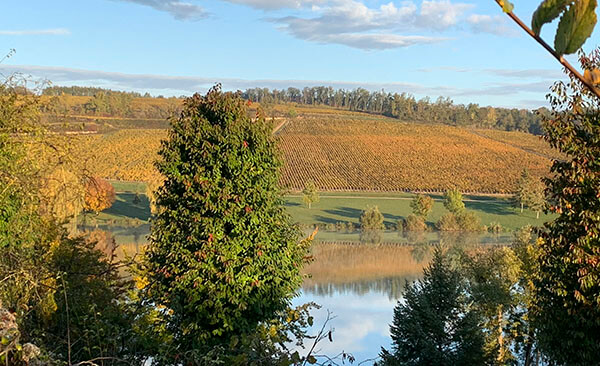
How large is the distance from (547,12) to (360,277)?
3671 cm

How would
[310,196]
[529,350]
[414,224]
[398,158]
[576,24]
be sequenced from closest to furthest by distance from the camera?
1. [576,24]
2. [529,350]
3. [414,224]
4. [310,196]
5. [398,158]

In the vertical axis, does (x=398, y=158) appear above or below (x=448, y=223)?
above

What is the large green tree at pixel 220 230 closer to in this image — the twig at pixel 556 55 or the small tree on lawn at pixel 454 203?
the twig at pixel 556 55

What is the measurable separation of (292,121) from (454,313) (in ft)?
286

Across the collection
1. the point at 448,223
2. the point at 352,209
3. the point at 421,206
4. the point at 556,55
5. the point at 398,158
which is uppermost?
the point at 556,55

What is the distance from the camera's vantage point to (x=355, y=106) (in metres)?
136

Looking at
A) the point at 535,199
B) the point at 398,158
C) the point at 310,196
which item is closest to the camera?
the point at 535,199

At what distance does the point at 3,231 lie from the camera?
27.0 ft

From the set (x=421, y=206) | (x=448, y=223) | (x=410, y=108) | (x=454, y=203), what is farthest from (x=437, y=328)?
(x=410, y=108)

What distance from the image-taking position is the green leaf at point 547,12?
71 centimetres

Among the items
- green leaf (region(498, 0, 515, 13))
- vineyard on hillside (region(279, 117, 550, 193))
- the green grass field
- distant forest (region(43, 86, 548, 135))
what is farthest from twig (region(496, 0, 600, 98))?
distant forest (region(43, 86, 548, 135))

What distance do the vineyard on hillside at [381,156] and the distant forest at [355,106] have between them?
56.9 ft

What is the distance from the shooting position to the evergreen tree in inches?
640

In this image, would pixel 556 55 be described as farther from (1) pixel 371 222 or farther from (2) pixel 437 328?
(1) pixel 371 222
